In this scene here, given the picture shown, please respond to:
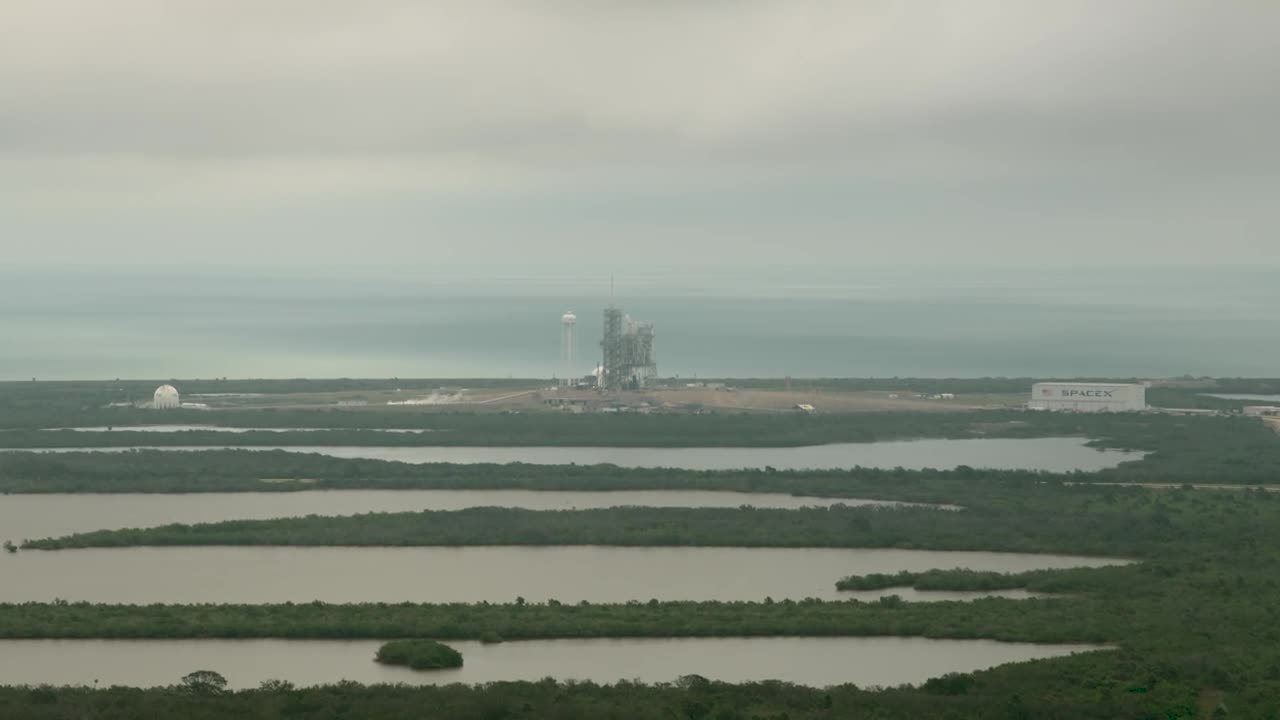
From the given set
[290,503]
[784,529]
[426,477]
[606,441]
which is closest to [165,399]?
[606,441]

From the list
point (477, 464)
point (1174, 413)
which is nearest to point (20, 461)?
point (477, 464)

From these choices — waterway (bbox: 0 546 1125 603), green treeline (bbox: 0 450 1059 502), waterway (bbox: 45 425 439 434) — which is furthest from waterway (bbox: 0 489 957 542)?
waterway (bbox: 45 425 439 434)

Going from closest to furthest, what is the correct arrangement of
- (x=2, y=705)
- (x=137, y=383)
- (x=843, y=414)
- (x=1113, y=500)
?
(x=2, y=705) < (x=1113, y=500) < (x=843, y=414) < (x=137, y=383)

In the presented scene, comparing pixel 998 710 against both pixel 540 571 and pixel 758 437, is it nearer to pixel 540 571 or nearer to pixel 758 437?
pixel 540 571

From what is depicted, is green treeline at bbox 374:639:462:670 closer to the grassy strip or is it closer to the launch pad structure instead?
the grassy strip

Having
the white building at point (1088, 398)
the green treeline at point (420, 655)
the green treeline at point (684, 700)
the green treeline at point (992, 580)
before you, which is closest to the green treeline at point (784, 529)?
the green treeline at point (992, 580)

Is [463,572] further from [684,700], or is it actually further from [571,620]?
[684,700]
